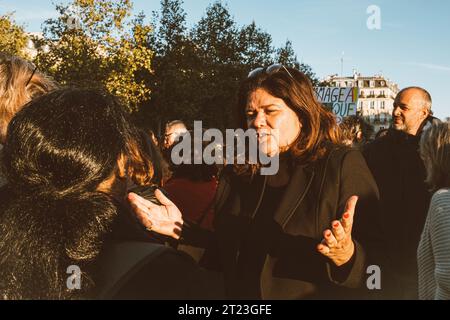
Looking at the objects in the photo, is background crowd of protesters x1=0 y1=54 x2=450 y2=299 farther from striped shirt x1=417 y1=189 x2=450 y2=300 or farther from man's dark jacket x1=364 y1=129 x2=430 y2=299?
man's dark jacket x1=364 y1=129 x2=430 y2=299

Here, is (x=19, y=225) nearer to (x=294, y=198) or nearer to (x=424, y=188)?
(x=294, y=198)

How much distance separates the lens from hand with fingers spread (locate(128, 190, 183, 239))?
2.27 meters

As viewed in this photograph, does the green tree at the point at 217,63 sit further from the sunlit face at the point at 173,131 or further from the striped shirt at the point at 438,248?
the striped shirt at the point at 438,248

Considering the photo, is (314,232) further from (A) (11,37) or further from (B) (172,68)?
(B) (172,68)

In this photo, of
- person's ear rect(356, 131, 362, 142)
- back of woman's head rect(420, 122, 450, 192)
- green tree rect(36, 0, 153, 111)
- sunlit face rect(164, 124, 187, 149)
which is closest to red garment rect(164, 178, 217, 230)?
back of woman's head rect(420, 122, 450, 192)

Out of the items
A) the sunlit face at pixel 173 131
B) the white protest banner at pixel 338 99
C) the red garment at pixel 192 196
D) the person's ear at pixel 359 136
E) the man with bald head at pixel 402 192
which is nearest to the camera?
the red garment at pixel 192 196

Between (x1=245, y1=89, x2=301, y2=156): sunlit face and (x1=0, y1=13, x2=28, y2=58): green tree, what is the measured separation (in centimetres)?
1902

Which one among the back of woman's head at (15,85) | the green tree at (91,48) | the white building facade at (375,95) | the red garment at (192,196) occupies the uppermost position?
the white building facade at (375,95)

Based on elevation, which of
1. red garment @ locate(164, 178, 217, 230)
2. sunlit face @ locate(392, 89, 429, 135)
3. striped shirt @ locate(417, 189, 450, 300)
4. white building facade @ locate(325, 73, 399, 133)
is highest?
white building facade @ locate(325, 73, 399, 133)

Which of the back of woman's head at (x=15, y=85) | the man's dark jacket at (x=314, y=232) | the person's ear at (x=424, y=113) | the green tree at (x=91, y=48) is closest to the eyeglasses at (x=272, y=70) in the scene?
the man's dark jacket at (x=314, y=232)

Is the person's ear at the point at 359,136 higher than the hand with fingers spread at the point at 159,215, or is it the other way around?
the person's ear at the point at 359,136

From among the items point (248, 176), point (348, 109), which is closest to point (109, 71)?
point (348, 109)

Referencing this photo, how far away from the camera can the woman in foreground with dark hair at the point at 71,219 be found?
140 cm
